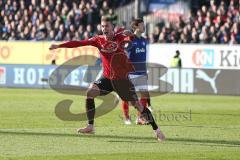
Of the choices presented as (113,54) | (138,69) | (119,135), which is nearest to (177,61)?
(138,69)

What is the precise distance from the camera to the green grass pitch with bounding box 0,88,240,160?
1276 cm

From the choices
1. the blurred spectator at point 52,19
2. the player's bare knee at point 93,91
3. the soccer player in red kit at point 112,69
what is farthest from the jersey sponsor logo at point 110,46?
the blurred spectator at point 52,19

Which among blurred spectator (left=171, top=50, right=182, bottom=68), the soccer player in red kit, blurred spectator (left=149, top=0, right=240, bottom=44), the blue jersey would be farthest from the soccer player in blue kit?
blurred spectator (left=149, top=0, right=240, bottom=44)

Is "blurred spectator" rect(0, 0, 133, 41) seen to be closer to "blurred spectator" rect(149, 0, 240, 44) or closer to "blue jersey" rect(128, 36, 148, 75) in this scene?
"blurred spectator" rect(149, 0, 240, 44)

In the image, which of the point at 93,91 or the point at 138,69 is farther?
the point at 138,69

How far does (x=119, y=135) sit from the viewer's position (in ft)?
51.1

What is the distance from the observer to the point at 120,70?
49.6 ft

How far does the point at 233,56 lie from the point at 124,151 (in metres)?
22.4

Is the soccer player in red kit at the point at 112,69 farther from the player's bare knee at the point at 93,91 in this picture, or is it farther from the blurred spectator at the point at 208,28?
the blurred spectator at the point at 208,28

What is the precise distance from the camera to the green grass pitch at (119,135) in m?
12.8

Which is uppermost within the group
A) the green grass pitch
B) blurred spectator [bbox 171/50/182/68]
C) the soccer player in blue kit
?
the soccer player in blue kit

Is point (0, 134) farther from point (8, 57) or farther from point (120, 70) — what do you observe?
point (8, 57)

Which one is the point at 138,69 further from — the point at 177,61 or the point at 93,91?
the point at 177,61

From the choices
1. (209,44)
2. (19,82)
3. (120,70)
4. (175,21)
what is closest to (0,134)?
(120,70)
